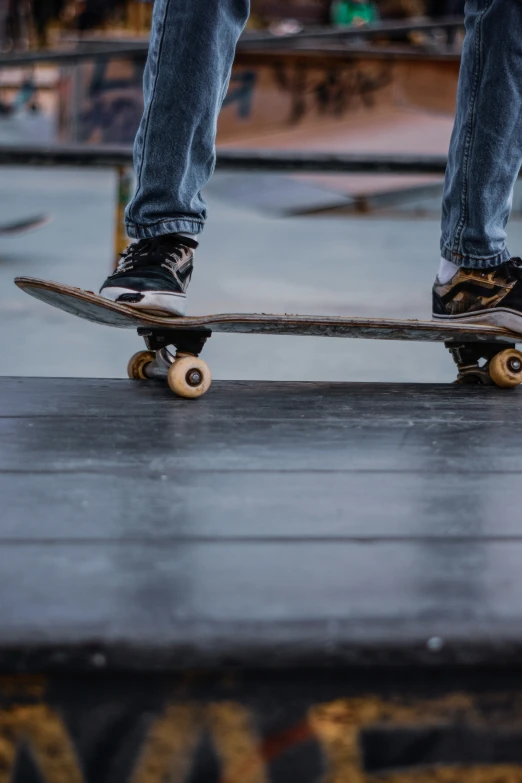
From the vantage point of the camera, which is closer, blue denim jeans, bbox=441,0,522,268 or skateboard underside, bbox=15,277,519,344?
skateboard underside, bbox=15,277,519,344

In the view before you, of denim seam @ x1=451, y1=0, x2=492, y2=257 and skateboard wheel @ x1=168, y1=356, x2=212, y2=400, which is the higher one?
denim seam @ x1=451, y1=0, x2=492, y2=257

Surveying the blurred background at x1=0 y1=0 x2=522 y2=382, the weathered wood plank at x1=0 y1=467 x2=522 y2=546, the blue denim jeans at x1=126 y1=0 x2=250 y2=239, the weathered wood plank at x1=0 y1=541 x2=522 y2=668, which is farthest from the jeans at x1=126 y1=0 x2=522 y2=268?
the blurred background at x1=0 y1=0 x2=522 y2=382

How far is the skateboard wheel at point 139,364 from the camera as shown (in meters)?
1.88

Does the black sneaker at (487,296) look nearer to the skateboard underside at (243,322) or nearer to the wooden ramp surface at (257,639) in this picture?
the skateboard underside at (243,322)

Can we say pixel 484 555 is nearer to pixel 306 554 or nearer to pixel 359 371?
pixel 306 554

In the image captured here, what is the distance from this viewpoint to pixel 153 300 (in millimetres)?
1736

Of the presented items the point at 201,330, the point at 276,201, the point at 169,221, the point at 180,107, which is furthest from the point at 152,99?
the point at 276,201

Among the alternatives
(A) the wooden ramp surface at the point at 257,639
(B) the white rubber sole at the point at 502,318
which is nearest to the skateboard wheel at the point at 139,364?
(B) the white rubber sole at the point at 502,318

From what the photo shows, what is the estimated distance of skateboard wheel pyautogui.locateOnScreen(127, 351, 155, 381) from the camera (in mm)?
1876

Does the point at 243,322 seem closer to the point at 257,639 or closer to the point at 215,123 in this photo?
the point at 215,123

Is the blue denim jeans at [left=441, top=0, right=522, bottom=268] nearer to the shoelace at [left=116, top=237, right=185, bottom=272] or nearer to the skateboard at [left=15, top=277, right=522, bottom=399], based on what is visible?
the skateboard at [left=15, top=277, right=522, bottom=399]

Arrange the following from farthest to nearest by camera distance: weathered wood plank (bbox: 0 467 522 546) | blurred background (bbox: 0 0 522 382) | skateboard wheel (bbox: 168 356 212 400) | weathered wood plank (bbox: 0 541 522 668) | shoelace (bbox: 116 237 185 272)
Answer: blurred background (bbox: 0 0 522 382)
shoelace (bbox: 116 237 185 272)
skateboard wheel (bbox: 168 356 212 400)
weathered wood plank (bbox: 0 467 522 546)
weathered wood plank (bbox: 0 541 522 668)

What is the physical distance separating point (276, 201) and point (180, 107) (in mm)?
5821

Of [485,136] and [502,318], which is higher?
[485,136]
